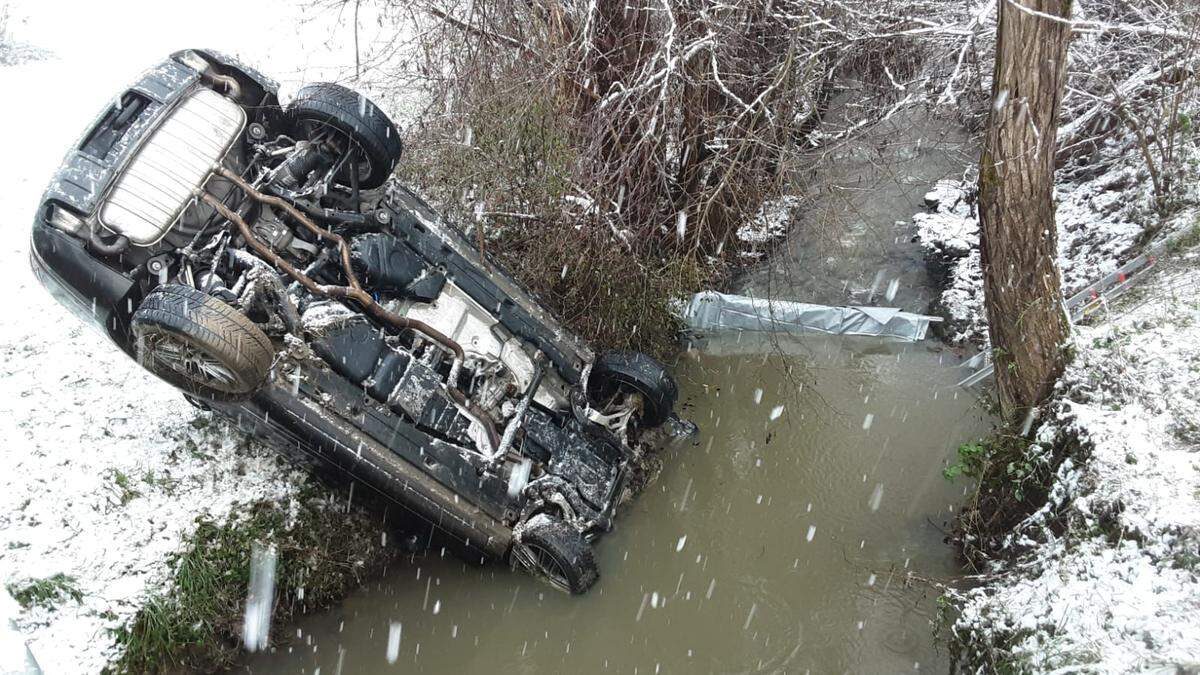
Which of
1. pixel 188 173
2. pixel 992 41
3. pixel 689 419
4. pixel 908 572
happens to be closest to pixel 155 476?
pixel 188 173

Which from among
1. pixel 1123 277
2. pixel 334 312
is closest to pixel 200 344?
pixel 334 312

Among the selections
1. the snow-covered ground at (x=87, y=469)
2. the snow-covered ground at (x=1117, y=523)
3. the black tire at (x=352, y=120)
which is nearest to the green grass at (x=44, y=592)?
the snow-covered ground at (x=87, y=469)

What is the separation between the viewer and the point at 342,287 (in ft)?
15.8

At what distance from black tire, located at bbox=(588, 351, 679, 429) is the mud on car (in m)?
0.02

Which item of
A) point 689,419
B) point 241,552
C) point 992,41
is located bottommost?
point 241,552

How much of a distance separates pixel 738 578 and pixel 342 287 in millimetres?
3059

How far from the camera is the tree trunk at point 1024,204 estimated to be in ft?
14.1

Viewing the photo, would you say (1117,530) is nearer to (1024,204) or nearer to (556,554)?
(1024,204)

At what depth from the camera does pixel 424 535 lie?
17.7ft

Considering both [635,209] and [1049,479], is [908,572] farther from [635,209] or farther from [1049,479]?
[635,209]

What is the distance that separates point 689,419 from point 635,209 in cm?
172

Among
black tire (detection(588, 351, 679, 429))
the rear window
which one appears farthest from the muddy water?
the rear window

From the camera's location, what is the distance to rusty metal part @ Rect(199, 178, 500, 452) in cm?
471

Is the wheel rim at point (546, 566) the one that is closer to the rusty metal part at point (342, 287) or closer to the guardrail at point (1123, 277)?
the rusty metal part at point (342, 287)
